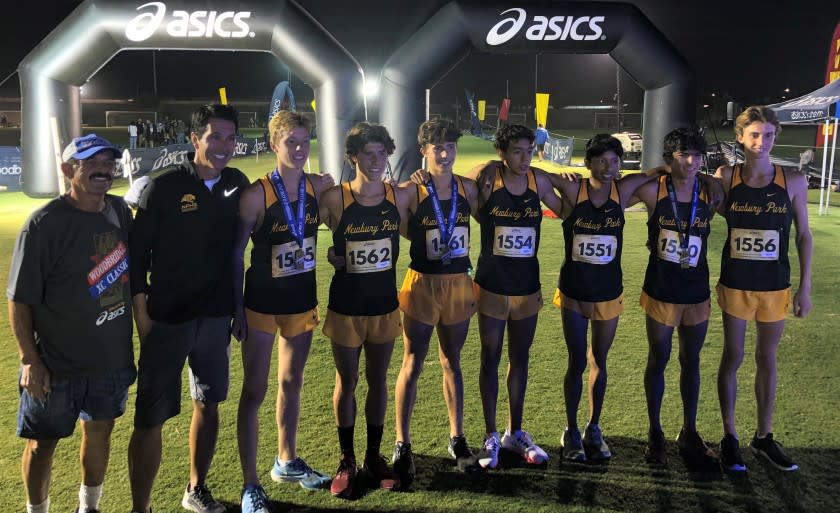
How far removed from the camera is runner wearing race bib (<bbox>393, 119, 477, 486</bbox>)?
335cm

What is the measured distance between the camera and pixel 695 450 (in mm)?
3494

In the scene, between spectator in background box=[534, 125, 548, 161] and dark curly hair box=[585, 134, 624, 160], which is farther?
spectator in background box=[534, 125, 548, 161]

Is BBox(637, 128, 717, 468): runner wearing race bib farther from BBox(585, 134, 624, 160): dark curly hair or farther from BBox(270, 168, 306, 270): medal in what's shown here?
BBox(270, 168, 306, 270): medal

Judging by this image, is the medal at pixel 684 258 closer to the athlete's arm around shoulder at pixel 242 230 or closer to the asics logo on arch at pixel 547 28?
the athlete's arm around shoulder at pixel 242 230

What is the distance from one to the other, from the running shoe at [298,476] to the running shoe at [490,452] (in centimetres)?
83

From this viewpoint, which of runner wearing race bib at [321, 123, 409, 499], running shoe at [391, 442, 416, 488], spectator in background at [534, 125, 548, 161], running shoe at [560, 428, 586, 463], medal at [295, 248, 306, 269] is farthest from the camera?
spectator in background at [534, 125, 548, 161]

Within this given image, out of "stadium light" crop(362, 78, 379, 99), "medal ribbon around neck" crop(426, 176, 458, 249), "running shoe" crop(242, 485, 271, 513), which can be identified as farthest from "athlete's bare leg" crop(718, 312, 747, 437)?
"stadium light" crop(362, 78, 379, 99)

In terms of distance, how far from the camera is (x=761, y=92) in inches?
2082

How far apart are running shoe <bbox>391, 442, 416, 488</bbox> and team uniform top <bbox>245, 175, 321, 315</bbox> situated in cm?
93

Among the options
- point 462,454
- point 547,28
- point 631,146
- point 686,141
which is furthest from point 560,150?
point 462,454

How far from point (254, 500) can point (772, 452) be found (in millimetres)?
2749

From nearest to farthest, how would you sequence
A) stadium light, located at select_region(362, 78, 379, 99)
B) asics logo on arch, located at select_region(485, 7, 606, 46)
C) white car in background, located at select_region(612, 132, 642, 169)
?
asics logo on arch, located at select_region(485, 7, 606, 46) < stadium light, located at select_region(362, 78, 379, 99) < white car in background, located at select_region(612, 132, 642, 169)

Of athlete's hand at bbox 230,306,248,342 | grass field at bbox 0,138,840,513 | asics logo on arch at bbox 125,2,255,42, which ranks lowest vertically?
grass field at bbox 0,138,840,513

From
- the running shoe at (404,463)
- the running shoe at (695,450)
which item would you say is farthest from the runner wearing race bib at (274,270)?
the running shoe at (695,450)
